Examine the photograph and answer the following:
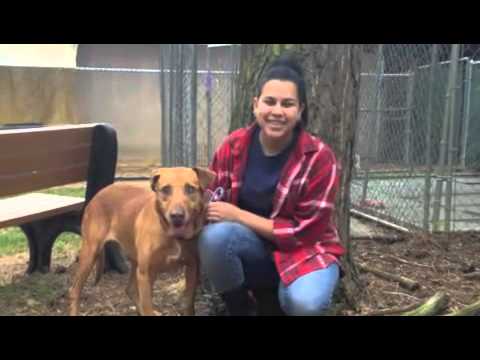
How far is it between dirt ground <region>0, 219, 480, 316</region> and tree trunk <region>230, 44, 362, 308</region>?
574mm

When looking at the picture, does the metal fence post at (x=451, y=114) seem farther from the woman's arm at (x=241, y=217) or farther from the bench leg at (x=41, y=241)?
the bench leg at (x=41, y=241)

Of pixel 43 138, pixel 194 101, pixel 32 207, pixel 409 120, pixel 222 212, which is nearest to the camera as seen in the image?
pixel 222 212

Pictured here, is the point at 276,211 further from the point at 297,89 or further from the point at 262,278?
the point at 297,89

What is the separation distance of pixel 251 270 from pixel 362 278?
1683 mm

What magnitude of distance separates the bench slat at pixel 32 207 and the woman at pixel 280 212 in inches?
77.5

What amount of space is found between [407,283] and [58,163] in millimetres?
2902

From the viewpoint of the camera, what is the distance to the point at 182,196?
10.5 feet

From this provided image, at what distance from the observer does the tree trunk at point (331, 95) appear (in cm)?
394

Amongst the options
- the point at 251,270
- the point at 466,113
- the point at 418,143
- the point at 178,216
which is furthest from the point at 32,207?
the point at 466,113

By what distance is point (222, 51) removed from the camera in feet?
41.2

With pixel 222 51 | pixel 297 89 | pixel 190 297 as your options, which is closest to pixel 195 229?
pixel 190 297

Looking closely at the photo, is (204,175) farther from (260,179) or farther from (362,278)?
(362,278)

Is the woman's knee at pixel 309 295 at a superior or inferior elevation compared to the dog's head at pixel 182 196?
inferior

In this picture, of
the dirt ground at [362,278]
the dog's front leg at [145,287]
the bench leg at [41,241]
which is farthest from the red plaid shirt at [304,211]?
the bench leg at [41,241]
